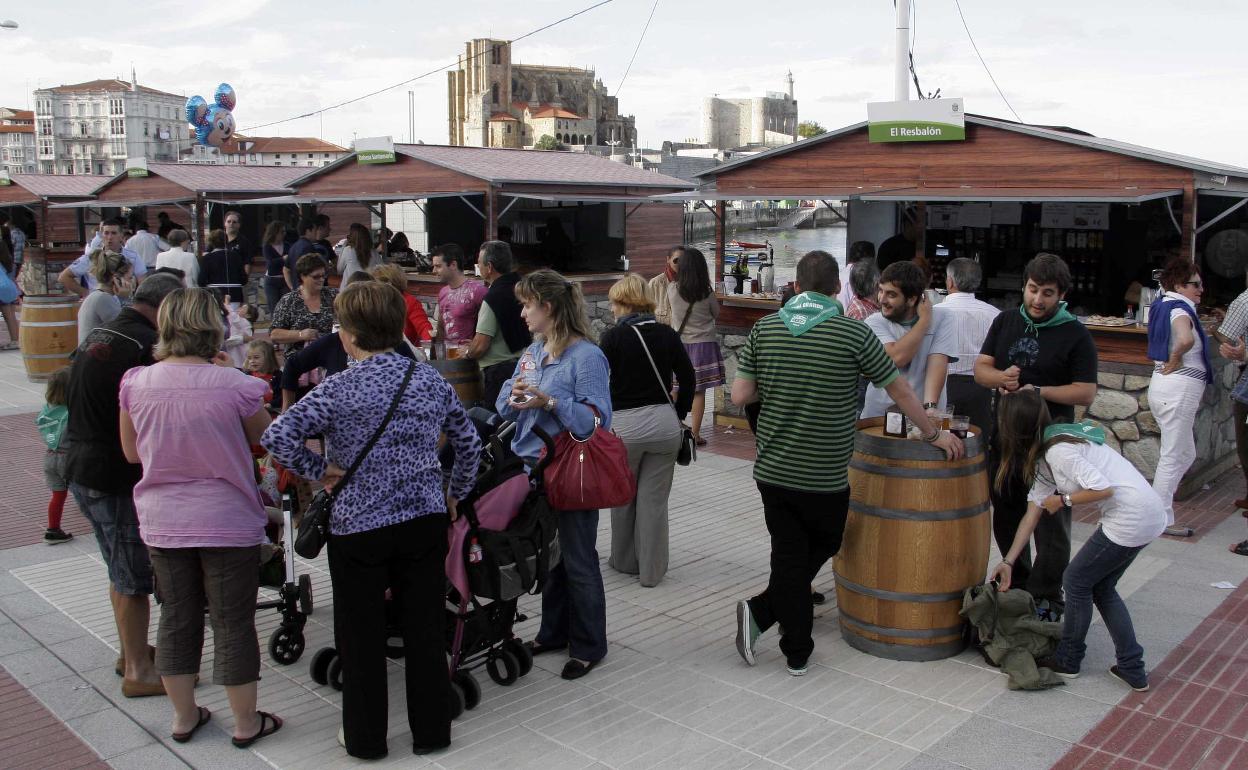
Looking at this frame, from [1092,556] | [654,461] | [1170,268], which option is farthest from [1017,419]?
[1170,268]

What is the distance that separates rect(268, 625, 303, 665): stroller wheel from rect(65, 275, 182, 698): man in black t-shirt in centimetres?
48

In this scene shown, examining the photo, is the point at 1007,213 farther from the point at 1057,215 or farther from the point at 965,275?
the point at 965,275

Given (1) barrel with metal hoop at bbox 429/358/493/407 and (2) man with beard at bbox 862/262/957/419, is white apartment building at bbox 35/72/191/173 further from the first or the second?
(2) man with beard at bbox 862/262/957/419

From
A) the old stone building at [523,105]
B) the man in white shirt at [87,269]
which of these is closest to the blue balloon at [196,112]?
the man in white shirt at [87,269]

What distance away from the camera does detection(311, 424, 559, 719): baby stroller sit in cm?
431

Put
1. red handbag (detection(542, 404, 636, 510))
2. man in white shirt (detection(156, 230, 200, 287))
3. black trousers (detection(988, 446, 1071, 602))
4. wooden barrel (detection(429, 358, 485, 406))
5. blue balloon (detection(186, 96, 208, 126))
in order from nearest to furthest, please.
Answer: red handbag (detection(542, 404, 636, 510)), black trousers (detection(988, 446, 1071, 602)), wooden barrel (detection(429, 358, 485, 406)), man in white shirt (detection(156, 230, 200, 287)), blue balloon (detection(186, 96, 208, 126))

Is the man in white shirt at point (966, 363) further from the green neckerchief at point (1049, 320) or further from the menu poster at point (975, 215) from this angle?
the menu poster at point (975, 215)

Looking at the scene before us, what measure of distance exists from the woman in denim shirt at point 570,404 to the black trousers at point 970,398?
242 cm

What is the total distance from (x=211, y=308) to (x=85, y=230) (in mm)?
25057

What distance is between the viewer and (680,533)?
7.00 meters

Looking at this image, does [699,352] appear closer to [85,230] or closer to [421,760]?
[421,760]

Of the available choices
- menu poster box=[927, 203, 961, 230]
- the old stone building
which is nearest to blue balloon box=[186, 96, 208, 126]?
menu poster box=[927, 203, 961, 230]

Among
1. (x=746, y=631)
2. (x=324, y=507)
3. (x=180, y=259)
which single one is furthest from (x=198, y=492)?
(x=180, y=259)

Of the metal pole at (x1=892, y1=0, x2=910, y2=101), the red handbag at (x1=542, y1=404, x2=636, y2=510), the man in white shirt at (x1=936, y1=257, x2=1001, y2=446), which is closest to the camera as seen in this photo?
the red handbag at (x1=542, y1=404, x2=636, y2=510)
